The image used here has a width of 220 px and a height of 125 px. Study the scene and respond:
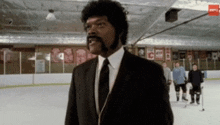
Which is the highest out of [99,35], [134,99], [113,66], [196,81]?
[99,35]

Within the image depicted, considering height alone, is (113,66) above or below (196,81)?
above

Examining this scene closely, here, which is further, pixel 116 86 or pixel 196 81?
pixel 196 81

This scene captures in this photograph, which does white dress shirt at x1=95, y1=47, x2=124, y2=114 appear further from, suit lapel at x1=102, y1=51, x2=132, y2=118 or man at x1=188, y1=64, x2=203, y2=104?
man at x1=188, y1=64, x2=203, y2=104

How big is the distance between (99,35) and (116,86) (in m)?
0.20

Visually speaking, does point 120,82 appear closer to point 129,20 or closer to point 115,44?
point 115,44

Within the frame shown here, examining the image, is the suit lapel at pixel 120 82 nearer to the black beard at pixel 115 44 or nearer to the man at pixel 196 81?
the black beard at pixel 115 44

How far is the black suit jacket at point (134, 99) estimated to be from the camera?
63 cm

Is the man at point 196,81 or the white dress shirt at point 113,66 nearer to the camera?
the white dress shirt at point 113,66

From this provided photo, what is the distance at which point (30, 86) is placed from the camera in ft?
28.0

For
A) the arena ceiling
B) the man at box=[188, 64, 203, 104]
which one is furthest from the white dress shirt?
the man at box=[188, 64, 203, 104]

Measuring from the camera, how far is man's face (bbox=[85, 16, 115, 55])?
2.14ft

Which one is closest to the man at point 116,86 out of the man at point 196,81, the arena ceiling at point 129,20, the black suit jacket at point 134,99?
the black suit jacket at point 134,99

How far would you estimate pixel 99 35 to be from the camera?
655 millimetres

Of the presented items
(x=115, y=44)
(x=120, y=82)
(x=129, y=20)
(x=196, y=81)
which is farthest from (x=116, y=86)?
(x=129, y=20)
